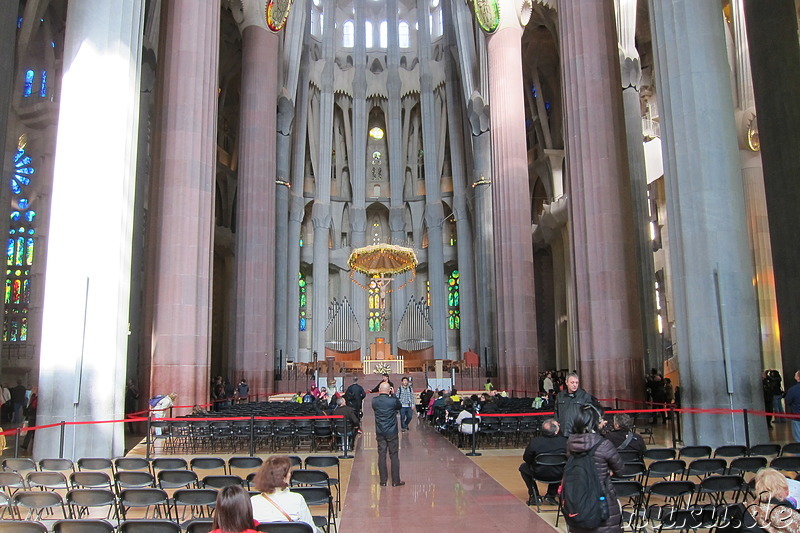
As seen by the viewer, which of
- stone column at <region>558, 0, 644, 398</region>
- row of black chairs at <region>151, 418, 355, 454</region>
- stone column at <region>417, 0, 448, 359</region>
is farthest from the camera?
stone column at <region>417, 0, 448, 359</region>

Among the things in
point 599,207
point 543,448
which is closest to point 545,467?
point 543,448

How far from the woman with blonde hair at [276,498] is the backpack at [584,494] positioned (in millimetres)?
1638

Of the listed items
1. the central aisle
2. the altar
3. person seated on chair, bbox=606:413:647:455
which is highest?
the altar

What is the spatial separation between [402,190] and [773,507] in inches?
1738

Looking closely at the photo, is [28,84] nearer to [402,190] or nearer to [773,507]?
[402,190]

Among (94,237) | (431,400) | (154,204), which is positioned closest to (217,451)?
(94,237)

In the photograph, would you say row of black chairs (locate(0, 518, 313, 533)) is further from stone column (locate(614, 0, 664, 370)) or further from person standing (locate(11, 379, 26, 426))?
stone column (locate(614, 0, 664, 370))

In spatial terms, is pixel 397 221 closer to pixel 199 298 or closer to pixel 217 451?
pixel 199 298

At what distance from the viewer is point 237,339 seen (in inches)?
1085

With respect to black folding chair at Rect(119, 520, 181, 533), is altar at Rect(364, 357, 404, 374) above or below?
above

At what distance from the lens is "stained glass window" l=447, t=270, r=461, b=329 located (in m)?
46.1

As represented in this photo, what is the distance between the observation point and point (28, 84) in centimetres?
2552

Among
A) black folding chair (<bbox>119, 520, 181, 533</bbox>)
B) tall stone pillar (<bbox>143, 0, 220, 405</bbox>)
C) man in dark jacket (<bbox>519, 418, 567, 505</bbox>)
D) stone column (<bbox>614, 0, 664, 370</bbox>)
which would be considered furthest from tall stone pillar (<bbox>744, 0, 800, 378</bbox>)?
black folding chair (<bbox>119, 520, 181, 533</bbox>)

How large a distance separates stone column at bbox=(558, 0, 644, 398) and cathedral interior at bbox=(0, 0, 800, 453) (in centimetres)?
6
